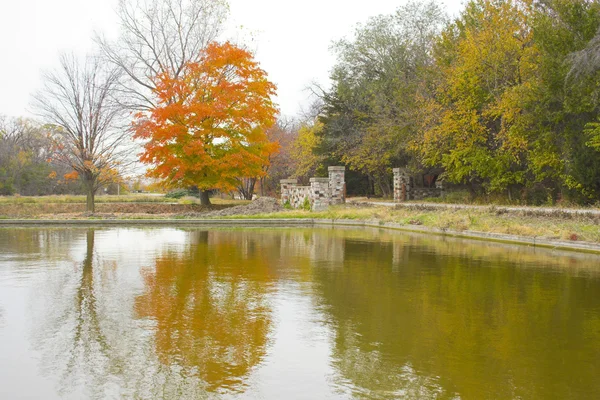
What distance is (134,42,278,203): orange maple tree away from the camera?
1183 inches

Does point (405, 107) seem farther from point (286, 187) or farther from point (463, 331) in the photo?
point (463, 331)

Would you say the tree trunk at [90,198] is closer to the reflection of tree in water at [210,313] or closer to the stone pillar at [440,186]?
the reflection of tree in water at [210,313]

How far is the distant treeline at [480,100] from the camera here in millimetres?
22127

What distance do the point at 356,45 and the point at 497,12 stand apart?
1272 centimetres

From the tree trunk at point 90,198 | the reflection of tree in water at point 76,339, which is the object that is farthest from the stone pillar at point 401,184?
the reflection of tree in water at point 76,339

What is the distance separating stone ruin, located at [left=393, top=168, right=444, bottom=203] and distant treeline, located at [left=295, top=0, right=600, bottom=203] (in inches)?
37.4

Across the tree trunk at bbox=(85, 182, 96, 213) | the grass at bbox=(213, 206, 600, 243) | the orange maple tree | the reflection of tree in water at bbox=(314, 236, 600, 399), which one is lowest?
the reflection of tree in water at bbox=(314, 236, 600, 399)

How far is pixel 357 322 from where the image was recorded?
7.31 metres

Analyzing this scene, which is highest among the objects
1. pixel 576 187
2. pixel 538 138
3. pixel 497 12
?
pixel 497 12

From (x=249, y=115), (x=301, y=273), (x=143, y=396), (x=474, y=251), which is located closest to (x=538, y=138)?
(x=474, y=251)

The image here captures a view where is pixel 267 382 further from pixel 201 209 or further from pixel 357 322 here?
pixel 201 209

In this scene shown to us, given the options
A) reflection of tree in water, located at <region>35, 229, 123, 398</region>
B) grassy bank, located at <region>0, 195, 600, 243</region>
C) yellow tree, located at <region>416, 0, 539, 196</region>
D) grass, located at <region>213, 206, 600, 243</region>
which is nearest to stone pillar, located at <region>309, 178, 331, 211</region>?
grassy bank, located at <region>0, 195, 600, 243</region>

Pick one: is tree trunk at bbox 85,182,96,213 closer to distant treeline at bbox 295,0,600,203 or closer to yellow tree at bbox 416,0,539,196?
distant treeline at bbox 295,0,600,203

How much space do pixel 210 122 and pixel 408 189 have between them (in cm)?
1364
